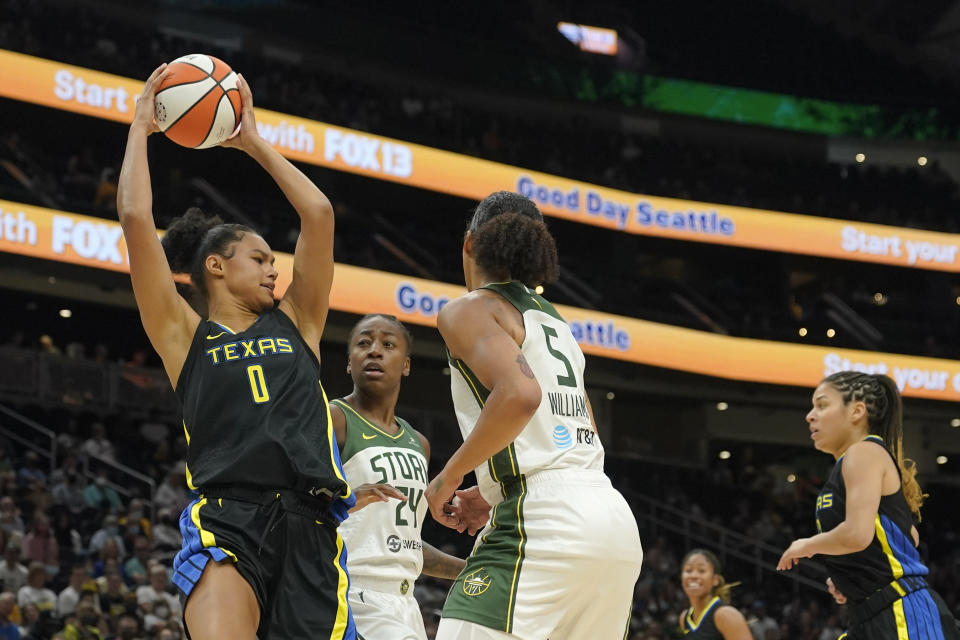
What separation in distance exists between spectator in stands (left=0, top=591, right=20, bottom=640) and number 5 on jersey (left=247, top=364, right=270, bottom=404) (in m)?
7.99

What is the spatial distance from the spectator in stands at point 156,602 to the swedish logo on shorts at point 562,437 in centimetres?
933

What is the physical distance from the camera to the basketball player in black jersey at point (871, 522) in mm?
5457

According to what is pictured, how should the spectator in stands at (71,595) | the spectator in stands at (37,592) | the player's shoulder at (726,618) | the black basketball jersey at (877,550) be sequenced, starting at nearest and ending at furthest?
the black basketball jersey at (877,550), the player's shoulder at (726,618), the spectator in stands at (37,592), the spectator in stands at (71,595)

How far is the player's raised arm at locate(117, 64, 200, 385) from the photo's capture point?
4.07 metres

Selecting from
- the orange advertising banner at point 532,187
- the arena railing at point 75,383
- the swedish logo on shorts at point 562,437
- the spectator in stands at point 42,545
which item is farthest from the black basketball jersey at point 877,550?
the orange advertising banner at point 532,187

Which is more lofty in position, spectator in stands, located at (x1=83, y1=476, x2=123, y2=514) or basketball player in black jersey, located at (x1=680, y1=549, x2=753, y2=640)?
spectator in stands, located at (x1=83, y1=476, x2=123, y2=514)

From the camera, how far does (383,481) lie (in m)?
5.35

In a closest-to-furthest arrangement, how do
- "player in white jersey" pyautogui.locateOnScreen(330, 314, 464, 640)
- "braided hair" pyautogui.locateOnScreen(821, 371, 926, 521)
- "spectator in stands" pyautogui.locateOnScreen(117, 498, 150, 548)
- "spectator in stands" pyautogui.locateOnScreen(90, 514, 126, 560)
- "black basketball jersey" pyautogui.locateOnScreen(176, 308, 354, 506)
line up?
"black basketball jersey" pyautogui.locateOnScreen(176, 308, 354, 506)
"player in white jersey" pyautogui.locateOnScreen(330, 314, 464, 640)
"braided hair" pyautogui.locateOnScreen(821, 371, 926, 521)
"spectator in stands" pyautogui.locateOnScreen(90, 514, 126, 560)
"spectator in stands" pyautogui.locateOnScreen(117, 498, 150, 548)

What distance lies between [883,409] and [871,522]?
62cm

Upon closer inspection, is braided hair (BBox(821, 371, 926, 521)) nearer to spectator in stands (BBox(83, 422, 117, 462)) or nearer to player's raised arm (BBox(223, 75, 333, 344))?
player's raised arm (BBox(223, 75, 333, 344))

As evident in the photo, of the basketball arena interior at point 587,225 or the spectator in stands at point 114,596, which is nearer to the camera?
the spectator in stands at point 114,596

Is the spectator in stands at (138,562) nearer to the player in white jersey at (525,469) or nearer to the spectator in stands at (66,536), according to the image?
the spectator in stands at (66,536)

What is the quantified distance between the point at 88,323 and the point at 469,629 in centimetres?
2180

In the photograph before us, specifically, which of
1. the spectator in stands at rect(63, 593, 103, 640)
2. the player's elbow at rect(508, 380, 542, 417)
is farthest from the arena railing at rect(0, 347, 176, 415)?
the player's elbow at rect(508, 380, 542, 417)
